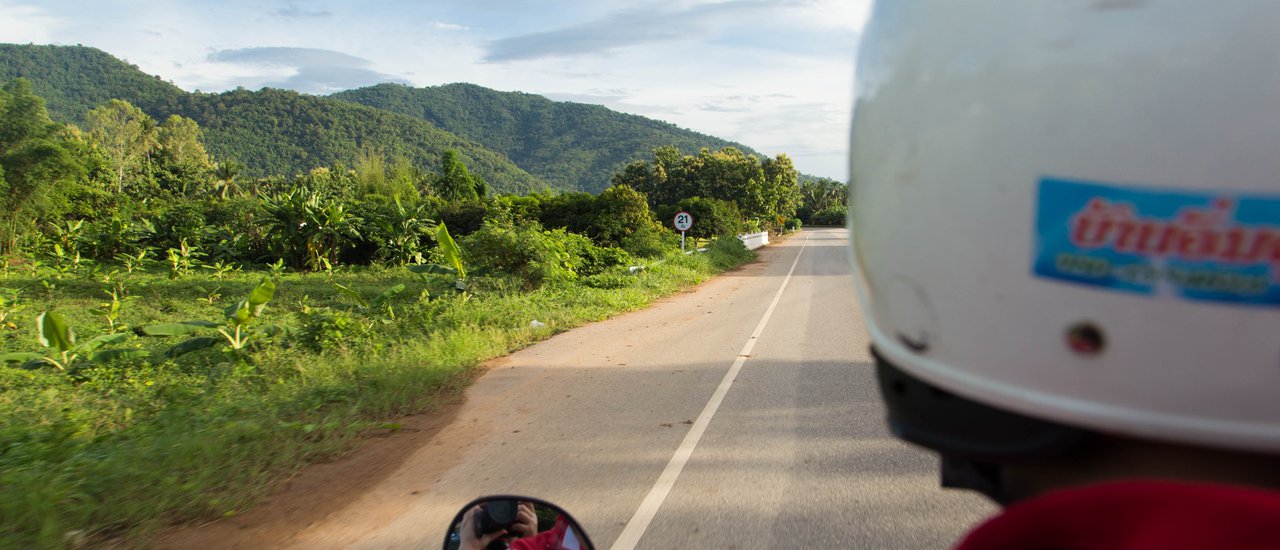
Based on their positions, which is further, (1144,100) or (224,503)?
(224,503)

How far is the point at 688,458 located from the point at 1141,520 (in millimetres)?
4776

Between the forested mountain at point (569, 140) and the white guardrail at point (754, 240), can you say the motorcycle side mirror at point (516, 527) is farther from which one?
the forested mountain at point (569, 140)

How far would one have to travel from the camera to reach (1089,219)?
48.6 inches

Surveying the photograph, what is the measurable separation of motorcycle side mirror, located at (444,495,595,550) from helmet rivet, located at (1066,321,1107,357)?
1.33 meters

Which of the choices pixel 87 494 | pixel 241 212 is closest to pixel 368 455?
pixel 87 494

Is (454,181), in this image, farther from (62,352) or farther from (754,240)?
(62,352)

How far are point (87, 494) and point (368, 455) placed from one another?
1.93 m

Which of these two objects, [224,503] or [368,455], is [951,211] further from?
[368,455]

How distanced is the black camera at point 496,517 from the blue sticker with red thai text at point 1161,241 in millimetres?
1530

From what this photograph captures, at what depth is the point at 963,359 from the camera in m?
1.43

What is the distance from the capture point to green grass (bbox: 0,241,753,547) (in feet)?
15.1

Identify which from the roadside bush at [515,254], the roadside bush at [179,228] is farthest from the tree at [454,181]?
the roadside bush at [515,254]

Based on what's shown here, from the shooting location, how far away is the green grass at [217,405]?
4617 millimetres

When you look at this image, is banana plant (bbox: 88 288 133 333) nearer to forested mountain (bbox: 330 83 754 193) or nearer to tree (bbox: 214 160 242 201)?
tree (bbox: 214 160 242 201)
